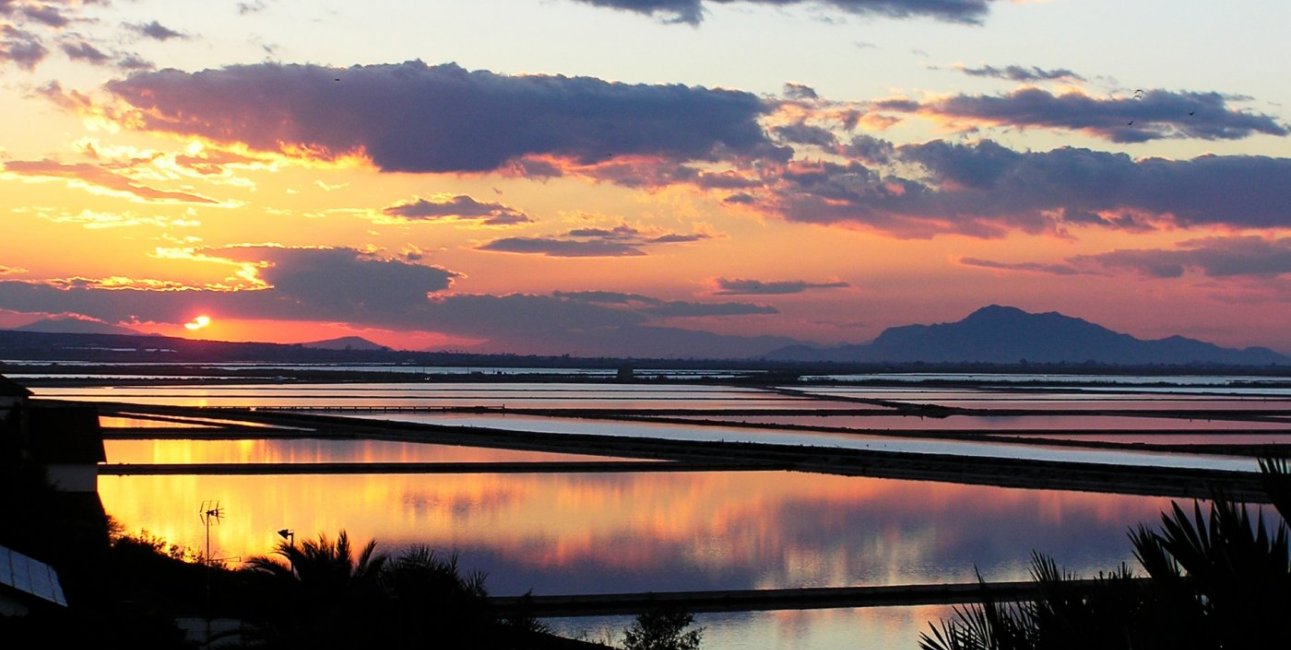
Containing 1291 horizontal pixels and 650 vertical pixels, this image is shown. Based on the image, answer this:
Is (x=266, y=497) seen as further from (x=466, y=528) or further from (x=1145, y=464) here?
(x=1145, y=464)

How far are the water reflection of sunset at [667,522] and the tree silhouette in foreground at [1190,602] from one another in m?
12.9

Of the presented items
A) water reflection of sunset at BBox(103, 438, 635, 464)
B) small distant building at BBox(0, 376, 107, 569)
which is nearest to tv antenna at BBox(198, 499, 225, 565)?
small distant building at BBox(0, 376, 107, 569)

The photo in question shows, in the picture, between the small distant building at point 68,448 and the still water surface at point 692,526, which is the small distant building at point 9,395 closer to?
the small distant building at point 68,448

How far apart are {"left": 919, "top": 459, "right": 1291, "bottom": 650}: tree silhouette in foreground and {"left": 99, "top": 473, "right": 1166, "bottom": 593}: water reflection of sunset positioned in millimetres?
12858

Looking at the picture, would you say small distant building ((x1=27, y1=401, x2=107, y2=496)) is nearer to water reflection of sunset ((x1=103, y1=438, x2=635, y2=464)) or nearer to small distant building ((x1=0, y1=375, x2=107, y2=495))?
small distant building ((x1=0, y1=375, x2=107, y2=495))

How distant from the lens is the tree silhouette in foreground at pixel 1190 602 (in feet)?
14.5

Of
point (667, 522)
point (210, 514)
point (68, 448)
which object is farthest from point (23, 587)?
point (667, 522)

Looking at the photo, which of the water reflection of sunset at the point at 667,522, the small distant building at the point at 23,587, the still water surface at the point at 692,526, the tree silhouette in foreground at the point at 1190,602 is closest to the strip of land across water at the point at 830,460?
the still water surface at the point at 692,526

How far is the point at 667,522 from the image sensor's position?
77.8ft

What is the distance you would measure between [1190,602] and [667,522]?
1930 cm

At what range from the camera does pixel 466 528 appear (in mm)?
22297

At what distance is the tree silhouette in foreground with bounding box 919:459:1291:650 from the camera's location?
14.5 ft

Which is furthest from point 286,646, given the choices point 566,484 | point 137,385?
point 137,385

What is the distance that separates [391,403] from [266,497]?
35485mm
